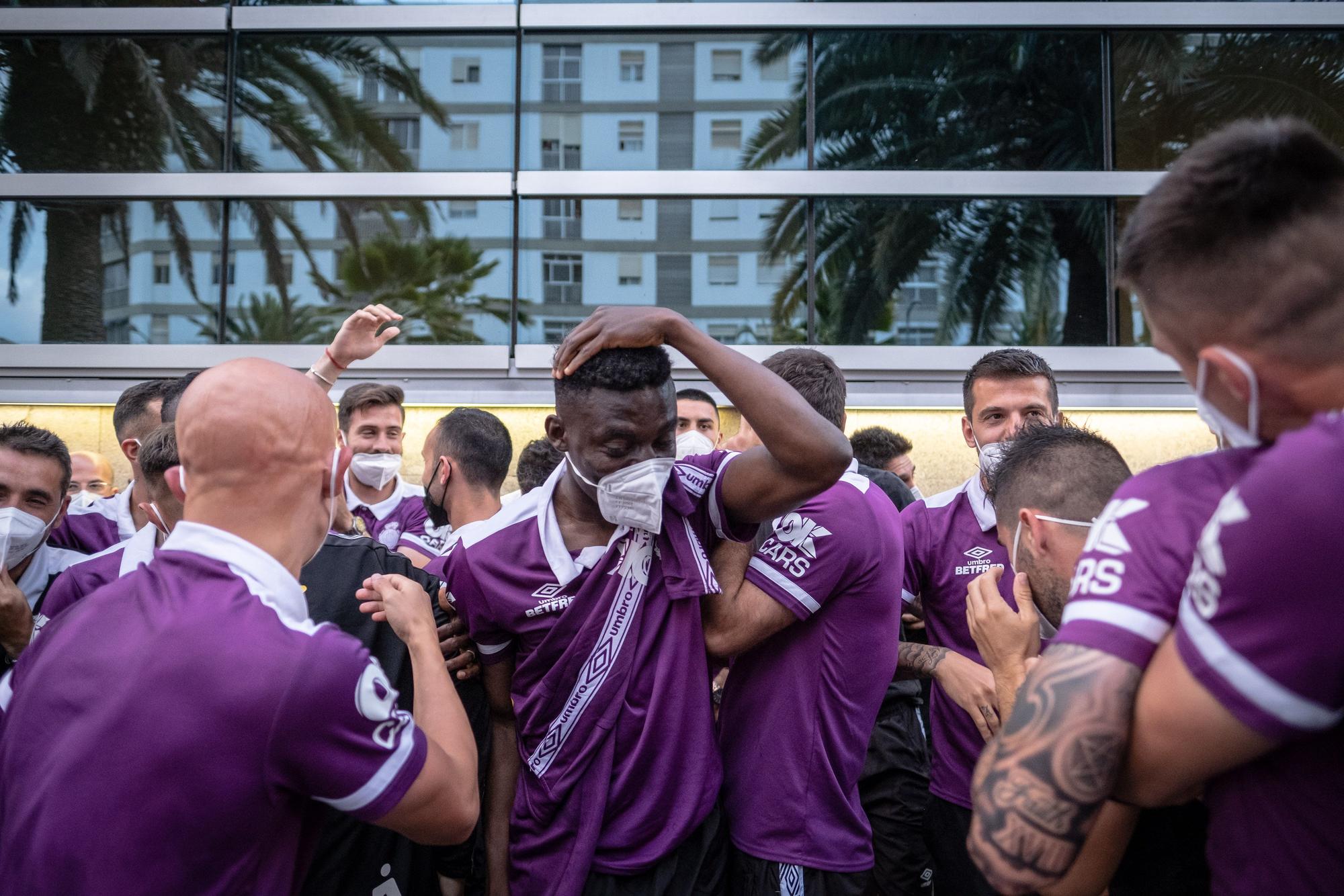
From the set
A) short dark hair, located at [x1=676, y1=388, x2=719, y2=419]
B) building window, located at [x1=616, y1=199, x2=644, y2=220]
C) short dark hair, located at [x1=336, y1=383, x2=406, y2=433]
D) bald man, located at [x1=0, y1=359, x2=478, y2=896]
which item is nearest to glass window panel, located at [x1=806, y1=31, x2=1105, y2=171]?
building window, located at [x1=616, y1=199, x2=644, y2=220]

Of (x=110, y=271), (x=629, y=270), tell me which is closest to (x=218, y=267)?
(x=110, y=271)

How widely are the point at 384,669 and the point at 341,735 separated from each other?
108 centimetres

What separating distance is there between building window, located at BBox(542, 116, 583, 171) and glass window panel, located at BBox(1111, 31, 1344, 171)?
5.42 metres

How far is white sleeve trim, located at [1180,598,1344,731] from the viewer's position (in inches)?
41.9

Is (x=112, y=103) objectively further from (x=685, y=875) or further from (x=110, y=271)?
(x=685, y=875)

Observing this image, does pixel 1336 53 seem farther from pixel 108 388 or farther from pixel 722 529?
pixel 108 388

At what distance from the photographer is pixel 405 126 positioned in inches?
367

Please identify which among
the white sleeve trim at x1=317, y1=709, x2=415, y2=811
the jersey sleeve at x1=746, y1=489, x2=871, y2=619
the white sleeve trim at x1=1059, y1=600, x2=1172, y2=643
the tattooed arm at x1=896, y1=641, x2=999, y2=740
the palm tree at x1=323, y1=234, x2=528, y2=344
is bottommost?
the tattooed arm at x1=896, y1=641, x2=999, y2=740

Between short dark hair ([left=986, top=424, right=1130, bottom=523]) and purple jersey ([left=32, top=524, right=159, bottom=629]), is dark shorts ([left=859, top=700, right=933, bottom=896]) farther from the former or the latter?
purple jersey ([left=32, top=524, right=159, bottom=629])

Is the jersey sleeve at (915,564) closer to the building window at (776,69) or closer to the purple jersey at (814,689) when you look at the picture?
the purple jersey at (814,689)

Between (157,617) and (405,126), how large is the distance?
8.72 m

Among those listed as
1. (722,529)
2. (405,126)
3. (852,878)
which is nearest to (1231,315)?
(722,529)

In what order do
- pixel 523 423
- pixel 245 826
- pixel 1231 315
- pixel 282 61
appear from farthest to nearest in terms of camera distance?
pixel 282 61
pixel 523 423
pixel 245 826
pixel 1231 315

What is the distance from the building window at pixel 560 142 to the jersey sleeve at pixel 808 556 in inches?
289
